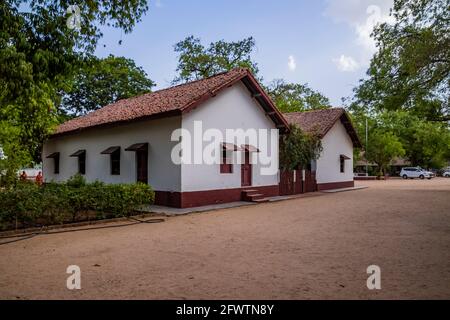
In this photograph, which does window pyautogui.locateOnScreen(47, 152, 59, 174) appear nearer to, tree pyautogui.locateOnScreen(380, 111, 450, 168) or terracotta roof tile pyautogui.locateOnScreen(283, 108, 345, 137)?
terracotta roof tile pyautogui.locateOnScreen(283, 108, 345, 137)

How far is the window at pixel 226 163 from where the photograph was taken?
47.9 ft

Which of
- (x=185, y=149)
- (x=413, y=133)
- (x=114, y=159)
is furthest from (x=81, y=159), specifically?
(x=413, y=133)

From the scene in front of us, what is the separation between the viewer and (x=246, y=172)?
1597 cm

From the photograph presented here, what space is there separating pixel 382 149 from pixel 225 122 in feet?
112

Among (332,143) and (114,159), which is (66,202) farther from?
(332,143)

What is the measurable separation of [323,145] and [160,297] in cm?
1987

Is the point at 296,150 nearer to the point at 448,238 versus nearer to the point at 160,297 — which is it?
the point at 448,238

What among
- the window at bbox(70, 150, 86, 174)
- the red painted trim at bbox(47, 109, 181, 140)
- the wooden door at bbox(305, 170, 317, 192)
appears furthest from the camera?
the wooden door at bbox(305, 170, 317, 192)

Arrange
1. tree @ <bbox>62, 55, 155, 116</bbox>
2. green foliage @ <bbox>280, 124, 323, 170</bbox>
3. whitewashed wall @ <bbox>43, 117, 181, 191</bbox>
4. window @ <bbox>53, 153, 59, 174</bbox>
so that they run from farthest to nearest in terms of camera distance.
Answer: tree @ <bbox>62, 55, 155, 116</bbox>, window @ <bbox>53, 153, 59, 174</bbox>, green foliage @ <bbox>280, 124, 323, 170</bbox>, whitewashed wall @ <bbox>43, 117, 181, 191</bbox>

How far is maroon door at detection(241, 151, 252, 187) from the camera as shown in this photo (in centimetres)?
1574

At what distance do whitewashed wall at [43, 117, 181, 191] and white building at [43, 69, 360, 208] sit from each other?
0.04 meters

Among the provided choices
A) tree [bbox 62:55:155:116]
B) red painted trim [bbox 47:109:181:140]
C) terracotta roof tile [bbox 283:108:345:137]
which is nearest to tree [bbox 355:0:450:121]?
terracotta roof tile [bbox 283:108:345:137]

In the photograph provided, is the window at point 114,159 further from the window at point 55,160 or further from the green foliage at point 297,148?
the green foliage at point 297,148

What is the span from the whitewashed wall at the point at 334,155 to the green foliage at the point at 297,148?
182 cm
